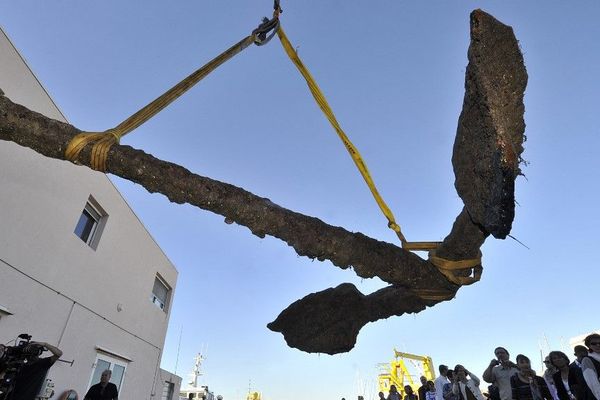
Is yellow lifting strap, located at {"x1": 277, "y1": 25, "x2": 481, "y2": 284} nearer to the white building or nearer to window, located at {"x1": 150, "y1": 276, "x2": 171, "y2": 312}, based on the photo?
the white building

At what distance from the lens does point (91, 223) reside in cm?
933

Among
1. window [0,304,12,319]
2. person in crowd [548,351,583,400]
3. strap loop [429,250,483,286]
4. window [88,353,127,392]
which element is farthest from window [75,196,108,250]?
person in crowd [548,351,583,400]

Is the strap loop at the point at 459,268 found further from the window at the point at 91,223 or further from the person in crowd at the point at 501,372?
the window at the point at 91,223

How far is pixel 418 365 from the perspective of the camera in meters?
28.5

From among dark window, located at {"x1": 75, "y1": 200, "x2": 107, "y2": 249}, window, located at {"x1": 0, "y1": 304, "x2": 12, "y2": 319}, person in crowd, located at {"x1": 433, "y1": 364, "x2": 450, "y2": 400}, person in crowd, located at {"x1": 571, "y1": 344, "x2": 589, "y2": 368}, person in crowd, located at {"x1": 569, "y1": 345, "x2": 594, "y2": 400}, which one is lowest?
person in crowd, located at {"x1": 569, "y1": 345, "x2": 594, "y2": 400}

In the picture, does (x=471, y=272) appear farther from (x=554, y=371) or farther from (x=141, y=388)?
(x=141, y=388)

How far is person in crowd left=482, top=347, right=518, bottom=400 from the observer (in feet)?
18.5

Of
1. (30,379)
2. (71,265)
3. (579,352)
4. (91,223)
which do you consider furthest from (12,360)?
(579,352)

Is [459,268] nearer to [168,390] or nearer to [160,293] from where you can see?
[160,293]

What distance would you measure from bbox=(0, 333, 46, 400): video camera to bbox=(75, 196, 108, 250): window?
3.54 metres

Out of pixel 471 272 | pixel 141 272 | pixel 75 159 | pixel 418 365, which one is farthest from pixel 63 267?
pixel 418 365

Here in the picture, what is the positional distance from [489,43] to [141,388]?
13135 millimetres

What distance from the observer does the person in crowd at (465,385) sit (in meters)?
6.62

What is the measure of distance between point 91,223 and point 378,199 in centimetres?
901
